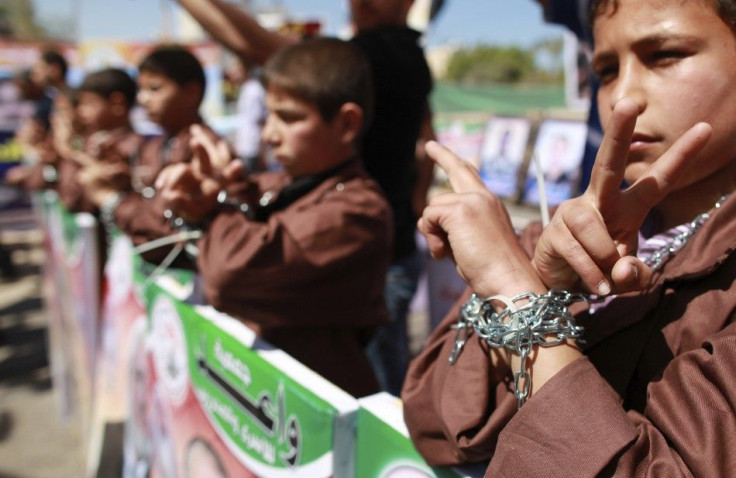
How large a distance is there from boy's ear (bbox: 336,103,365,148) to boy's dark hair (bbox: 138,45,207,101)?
1447 mm

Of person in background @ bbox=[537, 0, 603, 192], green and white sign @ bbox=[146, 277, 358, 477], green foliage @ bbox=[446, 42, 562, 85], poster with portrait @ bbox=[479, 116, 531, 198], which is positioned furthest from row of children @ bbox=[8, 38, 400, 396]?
green foliage @ bbox=[446, 42, 562, 85]

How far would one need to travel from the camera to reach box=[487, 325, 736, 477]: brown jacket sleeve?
0.74 metres

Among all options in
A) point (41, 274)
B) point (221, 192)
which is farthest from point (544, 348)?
point (41, 274)

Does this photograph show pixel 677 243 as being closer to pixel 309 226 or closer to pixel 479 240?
pixel 479 240

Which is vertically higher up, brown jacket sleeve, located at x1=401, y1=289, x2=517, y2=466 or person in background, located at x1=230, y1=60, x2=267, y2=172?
brown jacket sleeve, located at x1=401, y1=289, x2=517, y2=466

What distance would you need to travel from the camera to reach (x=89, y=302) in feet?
11.3

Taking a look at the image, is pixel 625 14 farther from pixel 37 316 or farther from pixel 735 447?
pixel 37 316

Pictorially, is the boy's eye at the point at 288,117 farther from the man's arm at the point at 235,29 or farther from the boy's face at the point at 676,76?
the boy's face at the point at 676,76

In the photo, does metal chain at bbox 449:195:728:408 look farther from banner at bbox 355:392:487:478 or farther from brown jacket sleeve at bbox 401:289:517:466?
banner at bbox 355:392:487:478

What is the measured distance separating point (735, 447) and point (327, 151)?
4.56 feet

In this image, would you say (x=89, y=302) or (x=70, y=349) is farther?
(x=70, y=349)

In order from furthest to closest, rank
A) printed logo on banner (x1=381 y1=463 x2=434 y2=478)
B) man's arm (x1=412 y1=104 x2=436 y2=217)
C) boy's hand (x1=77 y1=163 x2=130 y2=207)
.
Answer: man's arm (x1=412 y1=104 x2=436 y2=217) → boy's hand (x1=77 y1=163 x2=130 y2=207) → printed logo on banner (x1=381 y1=463 x2=434 y2=478)

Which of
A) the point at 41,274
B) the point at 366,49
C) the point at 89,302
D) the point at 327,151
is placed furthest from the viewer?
the point at 41,274

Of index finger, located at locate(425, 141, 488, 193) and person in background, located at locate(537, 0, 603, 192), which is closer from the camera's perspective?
index finger, located at locate(425, 141, 488, 193)
